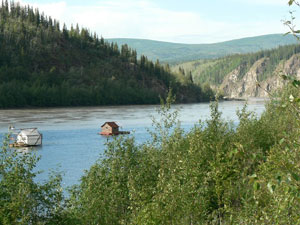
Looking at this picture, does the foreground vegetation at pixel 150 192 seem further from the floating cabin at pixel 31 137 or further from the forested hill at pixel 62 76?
the forested hill at pixel 62 76

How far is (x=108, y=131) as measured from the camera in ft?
206

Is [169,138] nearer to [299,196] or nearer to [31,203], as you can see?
[31,203]

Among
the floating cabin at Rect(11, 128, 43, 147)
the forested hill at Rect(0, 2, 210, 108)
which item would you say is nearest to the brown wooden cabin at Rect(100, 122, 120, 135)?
the floating cabin at Rect(11, 128, 43, 147)

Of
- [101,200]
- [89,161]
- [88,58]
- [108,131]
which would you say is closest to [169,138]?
[101,200]

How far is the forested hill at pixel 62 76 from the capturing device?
5000 inches

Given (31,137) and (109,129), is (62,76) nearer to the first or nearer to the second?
(109,129)

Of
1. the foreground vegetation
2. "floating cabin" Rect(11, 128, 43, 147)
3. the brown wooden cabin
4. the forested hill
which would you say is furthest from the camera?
the forested hill

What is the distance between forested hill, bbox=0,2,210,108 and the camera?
127 metres

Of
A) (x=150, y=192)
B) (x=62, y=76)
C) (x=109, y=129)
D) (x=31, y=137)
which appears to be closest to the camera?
(x=150, y=192)

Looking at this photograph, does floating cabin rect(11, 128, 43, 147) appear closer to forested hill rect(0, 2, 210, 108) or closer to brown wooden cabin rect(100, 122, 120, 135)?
brown wooden cabin rect(100, 122, 120, 135)

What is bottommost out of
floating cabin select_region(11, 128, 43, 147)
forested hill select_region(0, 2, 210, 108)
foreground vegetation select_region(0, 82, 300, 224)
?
floating cabin select_region(11, 128, 43, 147)

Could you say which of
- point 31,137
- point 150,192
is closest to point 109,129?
point 31,137

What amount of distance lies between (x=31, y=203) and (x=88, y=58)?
18525cm

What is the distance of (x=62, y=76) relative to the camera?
16075 cm
